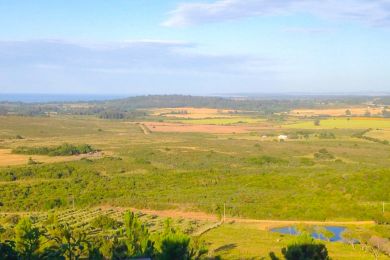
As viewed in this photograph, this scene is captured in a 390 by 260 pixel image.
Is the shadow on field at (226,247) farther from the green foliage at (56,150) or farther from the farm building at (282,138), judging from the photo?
the farm building at (282,138)

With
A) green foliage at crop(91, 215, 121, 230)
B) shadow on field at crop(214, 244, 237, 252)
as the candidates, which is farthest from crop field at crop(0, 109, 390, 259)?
green foliage at crop(91, 215, 121, 230)

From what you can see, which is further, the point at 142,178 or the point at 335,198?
the point at 142,178

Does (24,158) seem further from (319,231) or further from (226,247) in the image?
(319,231)

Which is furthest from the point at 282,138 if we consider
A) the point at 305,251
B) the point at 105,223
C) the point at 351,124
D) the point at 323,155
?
the point at 305,251

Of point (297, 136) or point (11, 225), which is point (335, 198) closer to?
point (11, 225)

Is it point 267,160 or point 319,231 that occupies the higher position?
point 267,160

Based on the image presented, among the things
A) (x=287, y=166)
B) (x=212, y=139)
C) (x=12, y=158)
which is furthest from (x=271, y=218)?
→ (x=212, y=139)
